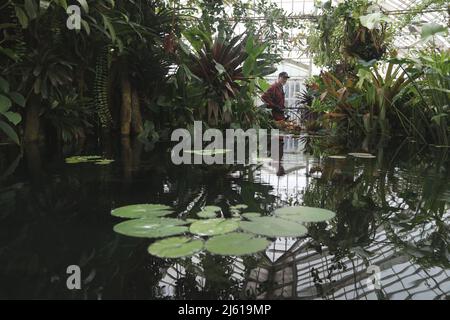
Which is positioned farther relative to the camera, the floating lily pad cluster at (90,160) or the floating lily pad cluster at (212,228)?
the floating lily pad cluster at (90,160)

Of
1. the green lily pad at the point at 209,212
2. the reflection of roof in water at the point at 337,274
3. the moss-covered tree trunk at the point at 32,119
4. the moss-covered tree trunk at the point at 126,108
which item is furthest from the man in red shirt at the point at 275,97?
the reflection of roof in water at the point at 337,274

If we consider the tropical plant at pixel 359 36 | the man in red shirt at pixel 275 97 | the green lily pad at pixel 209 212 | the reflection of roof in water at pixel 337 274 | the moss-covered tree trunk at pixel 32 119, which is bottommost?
the reflection of roof in water at pixel 337 274

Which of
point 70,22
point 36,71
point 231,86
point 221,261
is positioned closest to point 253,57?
point 231,86

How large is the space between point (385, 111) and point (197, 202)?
3.35m

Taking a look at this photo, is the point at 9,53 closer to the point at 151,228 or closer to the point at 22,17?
the point at 22,17

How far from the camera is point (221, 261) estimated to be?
81cm

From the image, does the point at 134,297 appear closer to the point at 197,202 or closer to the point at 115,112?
the point at 197,202

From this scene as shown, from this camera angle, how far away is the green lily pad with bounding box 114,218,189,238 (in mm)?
931

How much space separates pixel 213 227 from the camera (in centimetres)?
97

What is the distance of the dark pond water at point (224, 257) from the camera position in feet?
2.34

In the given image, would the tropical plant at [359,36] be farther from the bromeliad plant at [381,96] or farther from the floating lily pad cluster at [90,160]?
the floating lily pad cluster at [90,160]

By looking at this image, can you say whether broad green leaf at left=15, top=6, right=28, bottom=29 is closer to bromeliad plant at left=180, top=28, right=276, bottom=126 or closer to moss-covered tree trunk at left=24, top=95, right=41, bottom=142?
moss-covered tree trunk at left=24, top=95, right=41, bottom=142

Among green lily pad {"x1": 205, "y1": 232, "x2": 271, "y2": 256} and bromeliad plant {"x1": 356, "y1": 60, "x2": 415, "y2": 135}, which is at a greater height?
bromeliad plant {"x1": 356, "y1": 60, "x2": 415, "y2": 135}

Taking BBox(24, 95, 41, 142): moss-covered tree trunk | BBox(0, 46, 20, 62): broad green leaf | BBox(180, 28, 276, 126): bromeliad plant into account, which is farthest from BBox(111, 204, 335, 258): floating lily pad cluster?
BBox(180, 28, 276, 126): bromeliad plant
